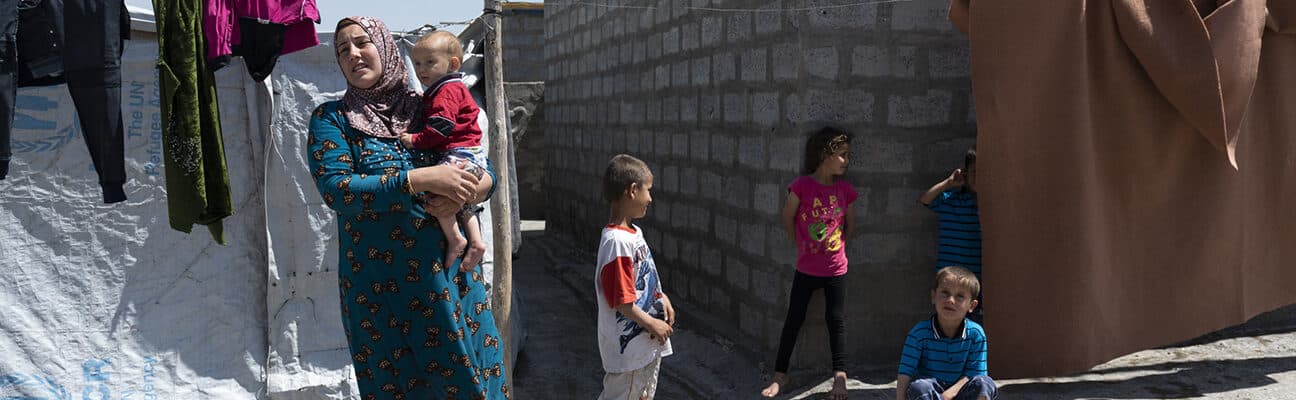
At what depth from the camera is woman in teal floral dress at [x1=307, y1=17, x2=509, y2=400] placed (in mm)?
2494

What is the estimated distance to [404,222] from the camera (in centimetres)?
255

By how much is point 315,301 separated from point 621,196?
5.47 ft

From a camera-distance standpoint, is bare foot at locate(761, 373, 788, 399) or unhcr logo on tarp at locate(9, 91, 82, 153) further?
bare foot at locate(761, 373, 788, 399)

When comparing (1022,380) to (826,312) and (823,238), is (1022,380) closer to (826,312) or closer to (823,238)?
(826,312)

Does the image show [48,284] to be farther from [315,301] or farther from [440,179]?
[440,179]

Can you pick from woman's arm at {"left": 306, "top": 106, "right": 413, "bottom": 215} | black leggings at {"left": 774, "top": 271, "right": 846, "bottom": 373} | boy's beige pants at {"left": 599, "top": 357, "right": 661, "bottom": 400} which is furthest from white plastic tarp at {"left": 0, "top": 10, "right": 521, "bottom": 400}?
black leggings at {"left": 774, "top": 271, "right": 846, "bottom": 373}

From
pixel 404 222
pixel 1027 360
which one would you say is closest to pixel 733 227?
pixel 1027 360

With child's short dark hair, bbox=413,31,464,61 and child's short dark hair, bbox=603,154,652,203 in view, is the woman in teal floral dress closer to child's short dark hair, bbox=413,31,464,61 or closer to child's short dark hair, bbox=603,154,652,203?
child's short dark hair, bbox=413,31,464,61

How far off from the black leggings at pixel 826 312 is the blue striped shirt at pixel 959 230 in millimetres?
470

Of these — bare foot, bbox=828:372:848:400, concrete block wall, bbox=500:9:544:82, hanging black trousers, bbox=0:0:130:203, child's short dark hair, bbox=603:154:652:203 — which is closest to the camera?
hanging black trousers, bbox=0:0:130:203

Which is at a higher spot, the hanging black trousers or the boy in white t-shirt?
the hanging black trousers

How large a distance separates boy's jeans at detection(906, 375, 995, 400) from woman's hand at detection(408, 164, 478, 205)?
182cm

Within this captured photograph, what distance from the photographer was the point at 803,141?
14.0 ft

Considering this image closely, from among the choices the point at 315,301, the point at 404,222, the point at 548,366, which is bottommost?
the point at 548,366
